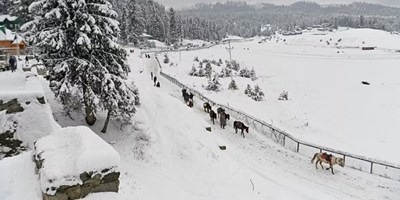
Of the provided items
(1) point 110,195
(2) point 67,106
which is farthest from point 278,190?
(2) point 67,106

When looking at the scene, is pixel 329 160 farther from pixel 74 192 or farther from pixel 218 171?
pixel 74 192

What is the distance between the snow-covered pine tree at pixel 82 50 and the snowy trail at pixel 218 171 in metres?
2.80

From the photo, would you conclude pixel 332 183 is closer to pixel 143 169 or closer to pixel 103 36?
pixel 143 169

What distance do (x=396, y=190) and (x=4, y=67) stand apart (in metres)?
24.2

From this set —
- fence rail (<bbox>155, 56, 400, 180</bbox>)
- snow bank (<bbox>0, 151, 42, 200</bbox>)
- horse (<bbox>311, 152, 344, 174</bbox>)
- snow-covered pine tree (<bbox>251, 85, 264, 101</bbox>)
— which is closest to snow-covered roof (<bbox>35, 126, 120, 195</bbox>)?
Answer: snow bank (<bbox>0, 151, 42, 200</bbox>)

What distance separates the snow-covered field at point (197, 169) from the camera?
11.4m

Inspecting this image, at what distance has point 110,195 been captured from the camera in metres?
8.95

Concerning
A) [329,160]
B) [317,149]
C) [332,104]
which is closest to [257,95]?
[332,104]

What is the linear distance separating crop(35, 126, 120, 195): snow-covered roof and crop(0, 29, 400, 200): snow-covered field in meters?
0.68

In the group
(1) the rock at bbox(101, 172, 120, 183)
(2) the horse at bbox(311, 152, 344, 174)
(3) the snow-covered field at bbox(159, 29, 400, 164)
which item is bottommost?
(3) the snow-covered field at bbox(159, 29, 400, 164)

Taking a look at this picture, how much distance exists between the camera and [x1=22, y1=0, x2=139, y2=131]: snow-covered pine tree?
60.4 ft

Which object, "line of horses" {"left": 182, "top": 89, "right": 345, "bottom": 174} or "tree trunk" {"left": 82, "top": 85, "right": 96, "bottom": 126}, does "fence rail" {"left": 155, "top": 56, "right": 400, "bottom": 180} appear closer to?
"line of horses" {"left": 182, "top": 89, "right": 345, "bottom": 174}

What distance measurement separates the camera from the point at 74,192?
27.8 ft

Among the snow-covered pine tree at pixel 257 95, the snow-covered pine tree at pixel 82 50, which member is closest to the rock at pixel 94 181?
the snow-covered pine tree at pixel 82 50
